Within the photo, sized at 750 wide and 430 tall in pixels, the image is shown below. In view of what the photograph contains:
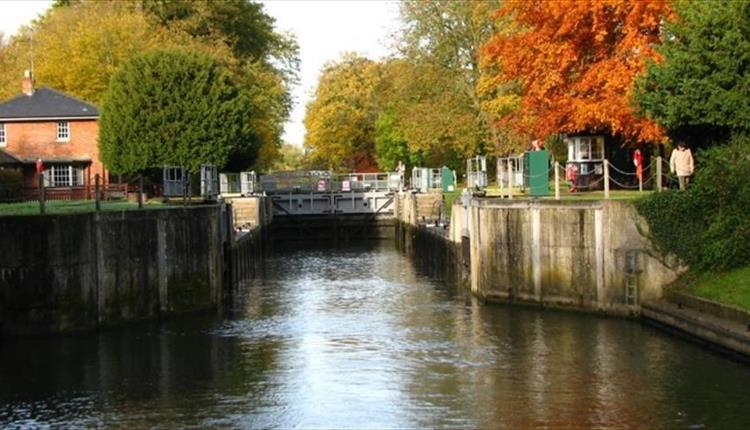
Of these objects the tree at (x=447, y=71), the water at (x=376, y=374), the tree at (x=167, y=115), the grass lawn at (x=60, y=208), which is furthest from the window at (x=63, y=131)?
the water at (x=376, y=374)

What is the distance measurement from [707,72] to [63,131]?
133 feet

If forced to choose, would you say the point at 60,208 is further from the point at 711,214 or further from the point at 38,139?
the point at 38,139

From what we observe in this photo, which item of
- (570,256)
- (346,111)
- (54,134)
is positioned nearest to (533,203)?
(570,256)

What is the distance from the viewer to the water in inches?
690

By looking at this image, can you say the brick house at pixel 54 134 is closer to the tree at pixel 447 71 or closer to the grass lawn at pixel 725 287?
the tree at pixel 447 71

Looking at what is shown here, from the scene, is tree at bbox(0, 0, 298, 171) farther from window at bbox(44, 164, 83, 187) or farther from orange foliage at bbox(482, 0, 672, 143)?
orange foliage at bbox(482, 0, 672, 143)

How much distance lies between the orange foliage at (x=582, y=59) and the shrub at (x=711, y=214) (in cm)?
921

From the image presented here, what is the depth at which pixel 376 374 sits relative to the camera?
2067cm

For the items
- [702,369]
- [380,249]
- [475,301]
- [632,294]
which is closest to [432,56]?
[380,249]

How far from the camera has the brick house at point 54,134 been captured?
57562 millimetres

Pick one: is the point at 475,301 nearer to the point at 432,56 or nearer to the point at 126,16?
the point at 432,56

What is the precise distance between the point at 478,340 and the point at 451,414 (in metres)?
6.85

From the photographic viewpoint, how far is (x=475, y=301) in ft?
101

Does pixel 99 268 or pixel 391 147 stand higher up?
pixel 391 147
